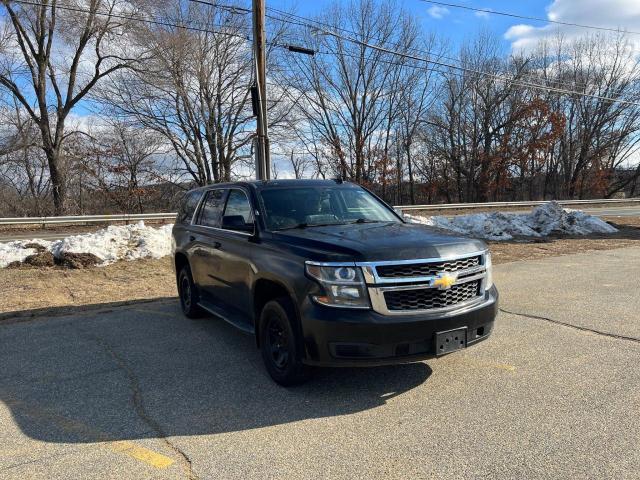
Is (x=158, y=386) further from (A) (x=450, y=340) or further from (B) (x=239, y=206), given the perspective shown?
(A) (x=450, y=340)

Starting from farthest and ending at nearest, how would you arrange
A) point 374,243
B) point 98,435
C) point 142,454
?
1. point 374,243
2. point 98,435
3. point 142,454

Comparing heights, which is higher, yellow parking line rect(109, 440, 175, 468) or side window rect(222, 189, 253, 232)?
side window rect(222, 189, 253, 232)

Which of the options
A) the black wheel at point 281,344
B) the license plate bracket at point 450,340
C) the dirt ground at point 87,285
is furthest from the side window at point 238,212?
the dirt ground at point 87,285

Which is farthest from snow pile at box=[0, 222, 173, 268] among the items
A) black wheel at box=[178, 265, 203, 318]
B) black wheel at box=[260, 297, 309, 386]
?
black wheel at box=[260, 297, 309, 386]

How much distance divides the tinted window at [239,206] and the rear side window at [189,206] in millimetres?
1194

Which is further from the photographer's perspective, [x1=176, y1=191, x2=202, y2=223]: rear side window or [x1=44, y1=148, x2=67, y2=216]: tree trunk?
[x1=44, y1=148, x2=67, y2=216]: tree trunk

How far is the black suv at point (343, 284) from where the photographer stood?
3.67 meters

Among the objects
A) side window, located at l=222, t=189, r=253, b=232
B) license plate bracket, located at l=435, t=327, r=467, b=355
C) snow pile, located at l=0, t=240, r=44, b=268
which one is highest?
side window, located at l=222, t=189, r=253, b=232

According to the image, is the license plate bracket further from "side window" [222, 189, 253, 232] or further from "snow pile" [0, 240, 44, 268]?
"snow pile" [0, 240, 44, 268]

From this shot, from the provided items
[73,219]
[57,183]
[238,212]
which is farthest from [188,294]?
[57,183]

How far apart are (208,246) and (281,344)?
2.03 meters

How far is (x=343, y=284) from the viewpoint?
3.70 m

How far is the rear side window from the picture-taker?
22.2 ft

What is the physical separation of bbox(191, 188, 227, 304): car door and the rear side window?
30 centimetres
